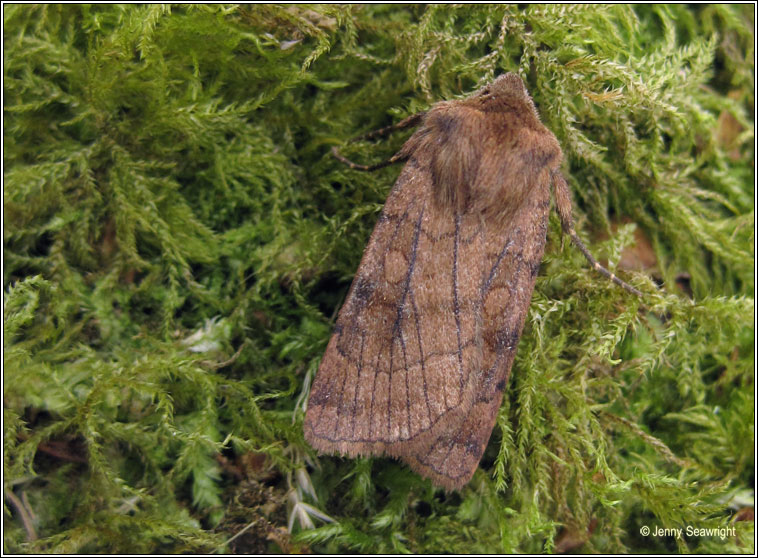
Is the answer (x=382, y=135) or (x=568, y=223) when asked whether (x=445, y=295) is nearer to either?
(x=568, y=223)

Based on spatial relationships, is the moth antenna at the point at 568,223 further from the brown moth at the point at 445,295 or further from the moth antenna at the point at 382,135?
the moth antenna at the point at 382,135

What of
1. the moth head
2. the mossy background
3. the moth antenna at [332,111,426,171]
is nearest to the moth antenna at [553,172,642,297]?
the mossy background

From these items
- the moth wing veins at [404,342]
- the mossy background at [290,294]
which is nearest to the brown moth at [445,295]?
the moth wing veins at [404,342]

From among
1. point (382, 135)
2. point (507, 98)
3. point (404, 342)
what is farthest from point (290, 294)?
point (507, 98)

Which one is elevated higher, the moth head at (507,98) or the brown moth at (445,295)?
the moth head at (507,98)

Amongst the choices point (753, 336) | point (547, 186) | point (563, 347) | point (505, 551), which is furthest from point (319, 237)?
point (753, 336)

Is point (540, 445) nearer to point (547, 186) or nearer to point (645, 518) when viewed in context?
point (645, 518)
